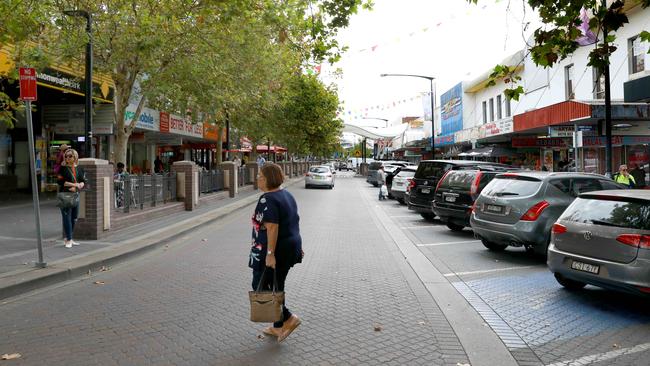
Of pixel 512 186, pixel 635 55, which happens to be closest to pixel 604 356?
pixel 512 186

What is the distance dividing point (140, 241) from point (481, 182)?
771 cm

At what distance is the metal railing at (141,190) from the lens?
1335 centimetres

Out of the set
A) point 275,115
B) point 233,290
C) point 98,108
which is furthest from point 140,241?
point 275,115

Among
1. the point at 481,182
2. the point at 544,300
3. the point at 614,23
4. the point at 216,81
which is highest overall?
the point at 216,81

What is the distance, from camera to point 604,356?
4852mm

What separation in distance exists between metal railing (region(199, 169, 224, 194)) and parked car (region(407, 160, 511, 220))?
856 cm

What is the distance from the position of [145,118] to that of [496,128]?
53.8 feet

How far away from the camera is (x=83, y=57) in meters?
15.2

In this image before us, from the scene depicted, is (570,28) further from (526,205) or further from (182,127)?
(182,127)

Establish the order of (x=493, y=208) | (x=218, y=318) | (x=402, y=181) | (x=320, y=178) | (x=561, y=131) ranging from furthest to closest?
(x=320, y=178), (x=402, y=181), (x=561, y=131), (x=493, y=208), (x=218, y=318)

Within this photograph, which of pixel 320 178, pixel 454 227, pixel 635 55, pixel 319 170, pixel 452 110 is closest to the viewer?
pixel 454 227

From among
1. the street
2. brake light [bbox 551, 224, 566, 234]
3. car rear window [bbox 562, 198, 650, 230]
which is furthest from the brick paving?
car rear window [bbox 562, 198, 650, 230]

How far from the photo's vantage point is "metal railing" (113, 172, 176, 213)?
13.4 meters

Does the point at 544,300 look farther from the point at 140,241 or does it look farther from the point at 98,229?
the point at 98,229
